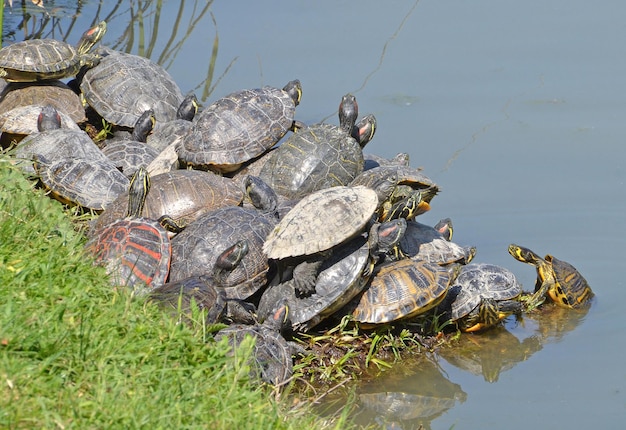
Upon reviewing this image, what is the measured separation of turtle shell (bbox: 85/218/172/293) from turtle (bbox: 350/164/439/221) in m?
1.56

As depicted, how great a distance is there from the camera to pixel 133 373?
3562 mm

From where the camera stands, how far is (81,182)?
650 centimetres

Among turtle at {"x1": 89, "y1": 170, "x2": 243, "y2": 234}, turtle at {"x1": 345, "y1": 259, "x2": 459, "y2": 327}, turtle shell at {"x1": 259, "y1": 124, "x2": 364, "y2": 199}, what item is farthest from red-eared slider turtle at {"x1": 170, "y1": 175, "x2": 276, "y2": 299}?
turtle shell at {"x1": 259, "y1": 124, "x2": 364, "y2": 199}

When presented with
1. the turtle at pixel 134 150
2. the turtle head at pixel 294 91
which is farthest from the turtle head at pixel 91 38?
the turtle head at pixel 294 91

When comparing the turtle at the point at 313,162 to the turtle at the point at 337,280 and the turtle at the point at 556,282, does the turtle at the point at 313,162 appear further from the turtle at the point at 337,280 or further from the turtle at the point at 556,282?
the turtle at the point at 556,282

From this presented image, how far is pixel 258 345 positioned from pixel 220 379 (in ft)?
4.46

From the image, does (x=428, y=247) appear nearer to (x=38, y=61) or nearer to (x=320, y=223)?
(x=320, y=223)

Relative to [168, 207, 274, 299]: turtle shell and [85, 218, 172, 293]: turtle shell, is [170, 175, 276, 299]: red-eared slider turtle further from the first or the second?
[85, 218, 172, 293]: turtle shell

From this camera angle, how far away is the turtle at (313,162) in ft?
22.7

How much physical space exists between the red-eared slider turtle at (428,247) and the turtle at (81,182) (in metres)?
2.04

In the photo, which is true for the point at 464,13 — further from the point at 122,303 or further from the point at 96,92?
the point at 122,303

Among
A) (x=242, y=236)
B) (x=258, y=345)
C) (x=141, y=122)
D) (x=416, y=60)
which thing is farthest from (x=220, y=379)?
(x=416, y=60)

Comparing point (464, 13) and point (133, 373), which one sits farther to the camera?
point (464, 13)

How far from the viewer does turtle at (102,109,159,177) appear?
7260mm
